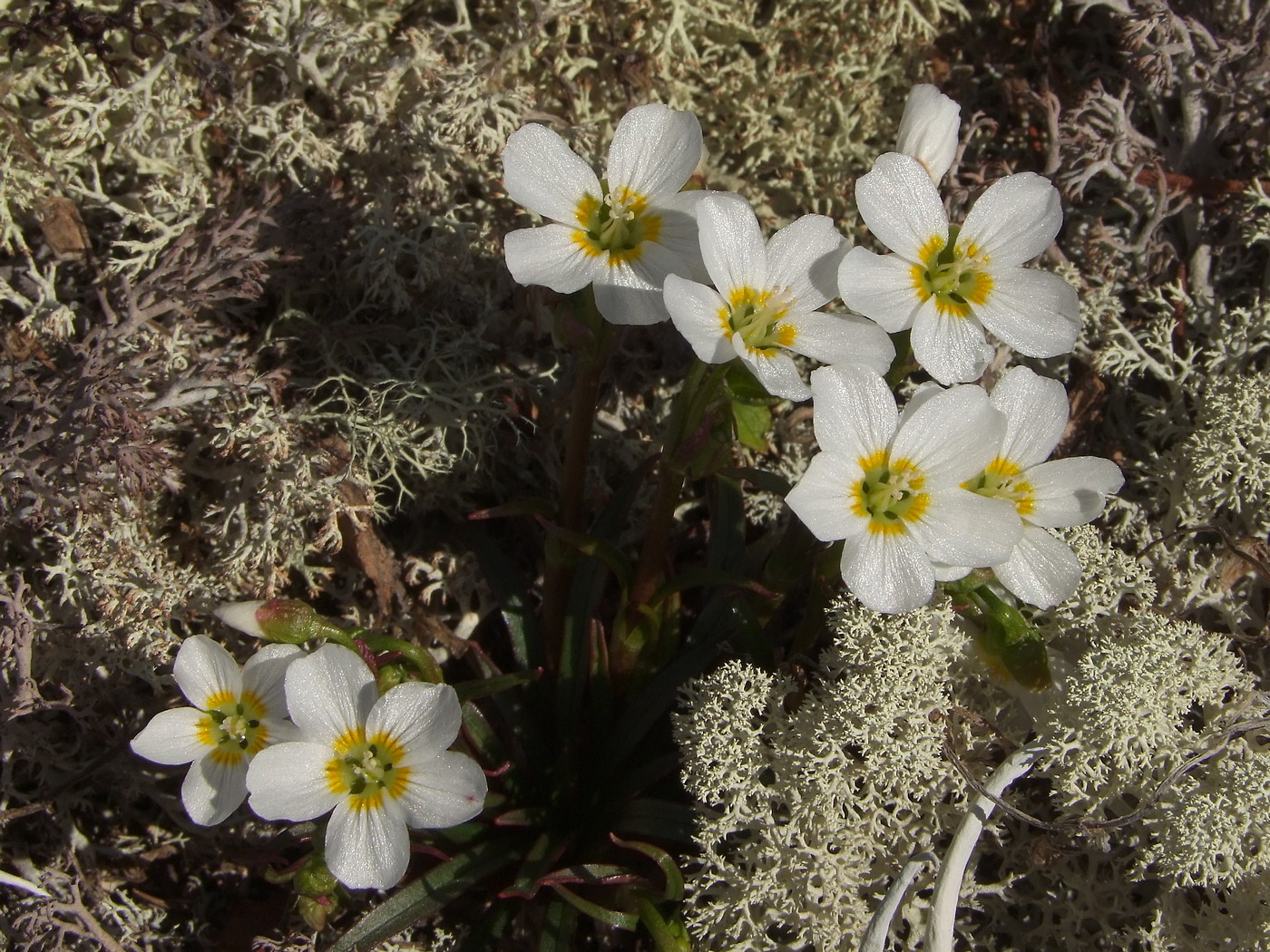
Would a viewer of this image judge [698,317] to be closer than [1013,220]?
Yes

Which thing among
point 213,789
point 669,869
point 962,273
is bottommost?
point 669,869

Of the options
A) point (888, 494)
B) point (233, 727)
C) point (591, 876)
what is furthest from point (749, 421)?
point (233, 727)

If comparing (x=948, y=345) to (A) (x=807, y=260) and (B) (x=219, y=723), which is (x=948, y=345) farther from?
(B) (x=219, y=723)

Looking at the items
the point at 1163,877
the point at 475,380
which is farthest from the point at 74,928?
the point at 1163,877

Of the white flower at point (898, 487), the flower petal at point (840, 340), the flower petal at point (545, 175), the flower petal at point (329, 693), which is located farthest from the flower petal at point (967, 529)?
the flower petal at point (329, 693)

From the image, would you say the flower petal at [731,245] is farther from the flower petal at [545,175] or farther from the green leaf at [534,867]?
the green leaf at [534,867]

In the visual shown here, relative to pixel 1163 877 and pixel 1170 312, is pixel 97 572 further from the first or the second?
pixel 1170 312

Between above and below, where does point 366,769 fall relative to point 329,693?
below

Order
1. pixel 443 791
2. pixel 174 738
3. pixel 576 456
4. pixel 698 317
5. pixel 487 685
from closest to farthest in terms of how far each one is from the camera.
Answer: pixel 698 317 < pixel 443 791 < pixel 174 738 < pixel 487 685 < pixel 576 456
